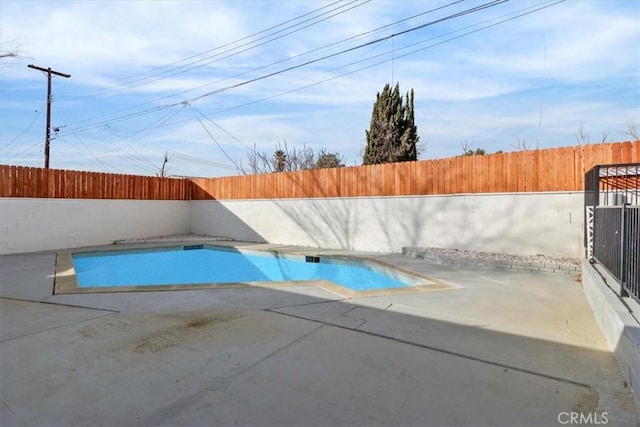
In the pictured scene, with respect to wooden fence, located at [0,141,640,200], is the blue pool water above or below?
below

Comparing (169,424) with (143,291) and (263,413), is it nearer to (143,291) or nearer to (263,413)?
(263,413)

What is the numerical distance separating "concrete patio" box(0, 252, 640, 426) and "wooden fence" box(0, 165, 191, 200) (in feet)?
23.6

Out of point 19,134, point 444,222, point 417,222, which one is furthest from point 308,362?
point 19,134

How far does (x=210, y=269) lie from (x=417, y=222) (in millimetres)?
5390

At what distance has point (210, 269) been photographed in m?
8.97

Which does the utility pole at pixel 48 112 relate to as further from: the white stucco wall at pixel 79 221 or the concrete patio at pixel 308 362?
the concrete patio at pixel 308 362

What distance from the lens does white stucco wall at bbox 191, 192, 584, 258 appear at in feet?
22.8

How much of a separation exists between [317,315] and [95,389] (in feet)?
6.60

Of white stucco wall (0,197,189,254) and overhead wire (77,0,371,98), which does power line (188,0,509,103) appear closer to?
overhead wire (77,0,371,98)

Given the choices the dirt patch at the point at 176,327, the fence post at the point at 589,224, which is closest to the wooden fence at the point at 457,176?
the fence post at the point at 589,224

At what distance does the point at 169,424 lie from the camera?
5.99 ft

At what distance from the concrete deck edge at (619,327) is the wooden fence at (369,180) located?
3950mm

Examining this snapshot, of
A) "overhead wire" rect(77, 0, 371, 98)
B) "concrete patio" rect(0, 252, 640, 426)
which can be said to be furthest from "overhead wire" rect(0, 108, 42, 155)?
"concrete patio" rect(0, 252, 640, 426)

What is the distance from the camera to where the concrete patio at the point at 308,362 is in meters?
1.92
